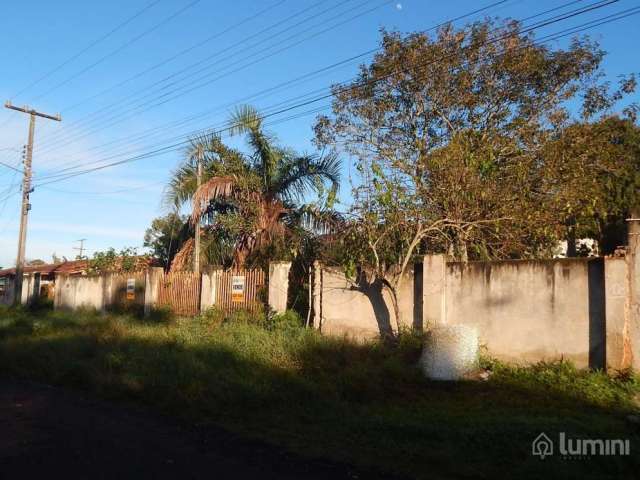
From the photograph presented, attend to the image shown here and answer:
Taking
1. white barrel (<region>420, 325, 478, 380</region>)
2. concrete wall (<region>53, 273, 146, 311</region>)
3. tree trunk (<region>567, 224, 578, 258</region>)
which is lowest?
white barrel (<region>420, 325, 478, 380</region>)

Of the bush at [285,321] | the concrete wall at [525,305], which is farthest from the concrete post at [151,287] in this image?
the concrete wall at [525,305]

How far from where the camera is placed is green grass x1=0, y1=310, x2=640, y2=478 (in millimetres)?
6332

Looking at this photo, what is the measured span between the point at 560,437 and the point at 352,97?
10.9 m

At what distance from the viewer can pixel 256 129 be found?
16469mm

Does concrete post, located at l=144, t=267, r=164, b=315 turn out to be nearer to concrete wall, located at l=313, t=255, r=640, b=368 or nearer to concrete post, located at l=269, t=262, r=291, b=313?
concrete post, located at l=269, t=262, r=291, b=313

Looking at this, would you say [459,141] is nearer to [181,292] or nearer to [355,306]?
[355,306]

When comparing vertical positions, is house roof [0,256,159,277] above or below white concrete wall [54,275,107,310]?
above

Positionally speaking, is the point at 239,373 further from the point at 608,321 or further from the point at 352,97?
the point at 352,97

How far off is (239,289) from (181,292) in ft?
9.73

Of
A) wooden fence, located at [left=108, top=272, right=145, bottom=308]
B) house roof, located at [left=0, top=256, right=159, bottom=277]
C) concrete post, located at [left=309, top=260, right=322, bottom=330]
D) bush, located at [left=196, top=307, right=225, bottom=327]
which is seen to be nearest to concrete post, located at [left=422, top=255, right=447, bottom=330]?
concrete post, located at [left=309, top=260, right=322, bottom=330]

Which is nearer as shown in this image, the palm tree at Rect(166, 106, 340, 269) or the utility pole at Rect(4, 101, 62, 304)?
the palm tree at Rect(166, 106, 340, 269)

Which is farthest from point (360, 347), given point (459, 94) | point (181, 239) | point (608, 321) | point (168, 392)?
point (181, 239)

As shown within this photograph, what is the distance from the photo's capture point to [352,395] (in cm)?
894

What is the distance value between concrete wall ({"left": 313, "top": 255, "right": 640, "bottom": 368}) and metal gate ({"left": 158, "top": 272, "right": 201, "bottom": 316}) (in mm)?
6055
